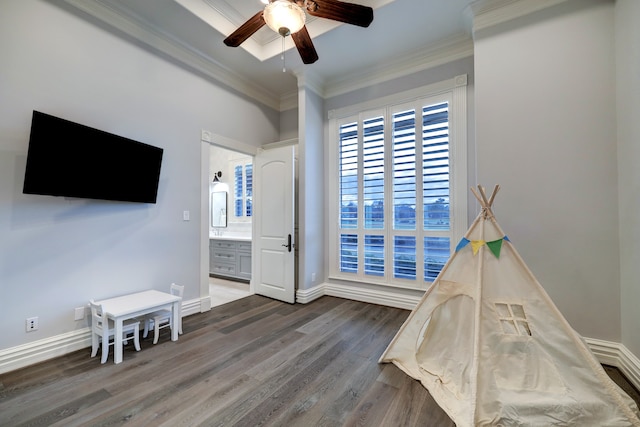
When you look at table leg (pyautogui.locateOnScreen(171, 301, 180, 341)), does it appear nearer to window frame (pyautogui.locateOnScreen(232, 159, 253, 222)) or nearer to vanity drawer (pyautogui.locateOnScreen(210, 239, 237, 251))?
vanity drawer (pyautogui.locateOnScreen(210, 239, 237, 251))

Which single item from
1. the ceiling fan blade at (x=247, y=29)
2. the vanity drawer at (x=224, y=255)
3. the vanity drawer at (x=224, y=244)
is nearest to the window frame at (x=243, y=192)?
the vanity drawer at (x=224, y=244)

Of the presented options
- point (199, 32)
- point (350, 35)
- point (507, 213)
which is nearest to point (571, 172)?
point (507, 213)

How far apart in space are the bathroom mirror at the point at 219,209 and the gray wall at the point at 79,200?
2757 millimetres

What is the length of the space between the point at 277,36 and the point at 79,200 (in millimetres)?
2820

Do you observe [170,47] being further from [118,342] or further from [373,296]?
[373,296]

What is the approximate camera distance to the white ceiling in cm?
273

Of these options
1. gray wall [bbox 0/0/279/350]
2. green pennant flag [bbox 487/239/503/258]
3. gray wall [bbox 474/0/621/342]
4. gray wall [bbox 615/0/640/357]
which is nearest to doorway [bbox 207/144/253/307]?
gray wall [bbox 0/0/279/350]

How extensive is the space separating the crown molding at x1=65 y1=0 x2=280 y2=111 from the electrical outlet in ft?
9.00

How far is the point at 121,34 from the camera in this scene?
2.77m

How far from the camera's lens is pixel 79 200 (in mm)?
2471

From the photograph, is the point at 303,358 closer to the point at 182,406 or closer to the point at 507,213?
the point at 182,406

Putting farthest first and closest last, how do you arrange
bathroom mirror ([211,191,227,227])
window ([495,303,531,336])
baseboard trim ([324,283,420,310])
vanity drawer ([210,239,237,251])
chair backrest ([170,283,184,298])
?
1. bathroom mirror ([211,191,227,227])
2. vanity drawer ([210,239,237,251])
3. baseboard trim ([324,283,420,310])
4. chair backrest ([170,283,184,298])
5. window ([495,303,531,336])

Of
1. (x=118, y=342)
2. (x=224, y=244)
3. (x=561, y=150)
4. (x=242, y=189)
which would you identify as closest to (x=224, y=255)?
(x=224, y=244)

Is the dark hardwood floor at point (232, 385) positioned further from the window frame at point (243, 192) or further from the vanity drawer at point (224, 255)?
the window frame at point (243, 192)
